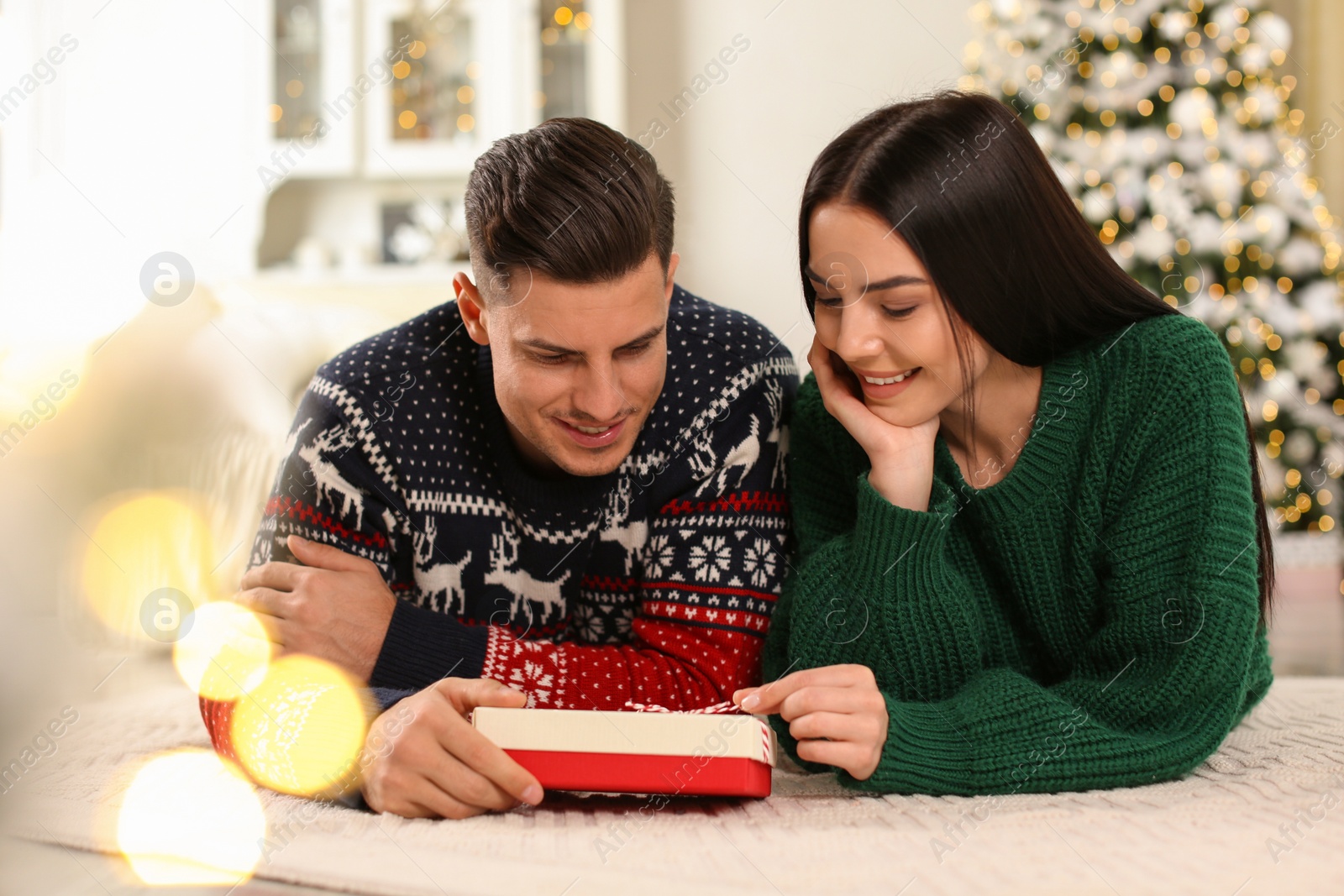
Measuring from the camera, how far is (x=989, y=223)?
1.11m

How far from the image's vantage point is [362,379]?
1.24 m

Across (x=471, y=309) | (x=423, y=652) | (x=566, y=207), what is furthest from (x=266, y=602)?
(x=566, y=207)

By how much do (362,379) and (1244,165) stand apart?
8.57ft

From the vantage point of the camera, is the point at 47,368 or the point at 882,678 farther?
the point at 47,368

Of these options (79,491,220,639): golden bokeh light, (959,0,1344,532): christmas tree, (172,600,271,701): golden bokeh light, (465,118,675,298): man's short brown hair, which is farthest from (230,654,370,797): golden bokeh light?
(959,0,1344,532): christmas tree

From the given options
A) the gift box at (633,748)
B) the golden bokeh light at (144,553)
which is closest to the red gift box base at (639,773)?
the gift box at (633,748)

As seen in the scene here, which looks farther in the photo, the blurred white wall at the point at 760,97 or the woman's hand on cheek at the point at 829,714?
Result: the blurred white wall at the point at 760,97

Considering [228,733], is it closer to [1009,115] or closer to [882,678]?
[882,678]

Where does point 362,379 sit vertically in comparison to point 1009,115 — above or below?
below

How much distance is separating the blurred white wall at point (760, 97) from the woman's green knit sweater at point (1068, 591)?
7.82ft

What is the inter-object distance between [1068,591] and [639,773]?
543 mm

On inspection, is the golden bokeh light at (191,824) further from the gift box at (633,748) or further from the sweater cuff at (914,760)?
the sweater cuff at (914,760)

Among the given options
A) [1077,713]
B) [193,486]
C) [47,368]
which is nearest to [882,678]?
[1077,713]

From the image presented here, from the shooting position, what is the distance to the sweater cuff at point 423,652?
1101 millimetres
